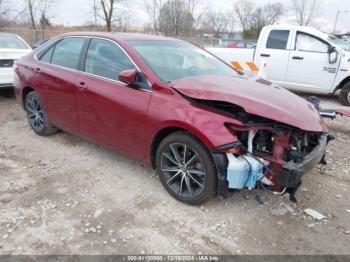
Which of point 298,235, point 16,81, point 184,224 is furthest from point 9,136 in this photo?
point 298,235

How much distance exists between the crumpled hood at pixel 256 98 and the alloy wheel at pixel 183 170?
A: 1.86ft

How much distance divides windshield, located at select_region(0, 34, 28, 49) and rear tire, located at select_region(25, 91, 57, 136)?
3395 millimetres

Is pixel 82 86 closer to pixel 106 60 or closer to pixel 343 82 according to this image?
pixel 106 60

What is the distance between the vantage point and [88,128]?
4062 millimetres

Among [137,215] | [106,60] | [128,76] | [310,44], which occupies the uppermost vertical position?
[310,44]

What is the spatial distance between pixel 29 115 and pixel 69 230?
2986mm

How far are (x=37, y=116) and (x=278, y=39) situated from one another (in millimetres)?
6282

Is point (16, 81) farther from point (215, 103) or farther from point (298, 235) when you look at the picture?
point (298, 235)

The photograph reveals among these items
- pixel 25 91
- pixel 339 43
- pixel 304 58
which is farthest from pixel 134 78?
pixel 339 43

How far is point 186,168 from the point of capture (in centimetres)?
319

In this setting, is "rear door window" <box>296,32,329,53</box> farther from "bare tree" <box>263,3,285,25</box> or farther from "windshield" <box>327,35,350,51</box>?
"bare tree" <box>263,3,285,25</box>

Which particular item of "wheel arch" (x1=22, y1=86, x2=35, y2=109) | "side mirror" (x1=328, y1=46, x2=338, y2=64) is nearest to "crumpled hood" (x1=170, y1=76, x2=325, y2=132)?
"wheel arch" (x1=22, y1=86, x2=35, y2=109)

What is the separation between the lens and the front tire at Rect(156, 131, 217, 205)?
2979 mm

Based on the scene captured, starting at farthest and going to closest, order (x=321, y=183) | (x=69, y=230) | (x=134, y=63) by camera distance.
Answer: (x=321, y=183) → (x=134, y=63) → (x=69, y=230)
